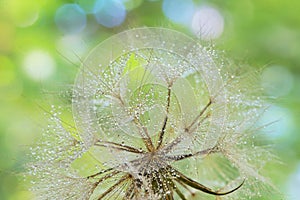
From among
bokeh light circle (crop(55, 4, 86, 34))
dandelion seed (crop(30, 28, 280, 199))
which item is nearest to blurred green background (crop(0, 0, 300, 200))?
bokeh light circle (crop(55, 4, 86, 34))

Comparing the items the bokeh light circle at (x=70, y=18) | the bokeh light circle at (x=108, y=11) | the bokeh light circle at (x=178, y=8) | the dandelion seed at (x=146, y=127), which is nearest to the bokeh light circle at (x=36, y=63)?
the bokeh light circle at (x=70, y=18)

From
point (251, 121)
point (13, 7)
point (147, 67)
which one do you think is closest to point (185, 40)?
point (147, 67)

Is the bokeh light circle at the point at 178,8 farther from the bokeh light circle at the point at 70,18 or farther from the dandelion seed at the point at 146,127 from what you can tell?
the dandelion seed at the point at 146,127

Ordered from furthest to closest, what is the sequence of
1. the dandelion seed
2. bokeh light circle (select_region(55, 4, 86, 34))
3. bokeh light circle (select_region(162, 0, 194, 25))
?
bokeh light circle (select_region(55, 4, 86, 34)), bokeh light circle (select_region(162, 0, 194, 25)), the dandelion seed

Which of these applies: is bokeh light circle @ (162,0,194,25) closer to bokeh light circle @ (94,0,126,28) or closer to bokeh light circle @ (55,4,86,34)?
bokeh light circle @ (94,0,126,28)

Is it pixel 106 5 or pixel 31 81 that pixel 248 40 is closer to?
pixel 106 5

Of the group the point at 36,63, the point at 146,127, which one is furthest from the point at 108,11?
the point at 146,127
